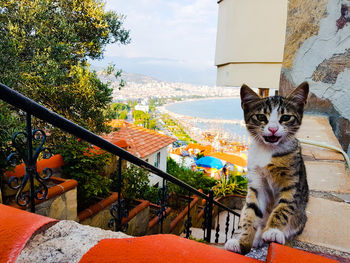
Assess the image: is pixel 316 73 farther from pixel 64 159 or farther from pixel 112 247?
pixel 64 159

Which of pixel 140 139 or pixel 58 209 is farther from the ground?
pixel 58 209

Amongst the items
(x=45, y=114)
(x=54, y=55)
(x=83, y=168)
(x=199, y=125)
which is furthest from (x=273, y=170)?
(x=199, y=125)

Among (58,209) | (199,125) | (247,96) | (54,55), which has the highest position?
(54,55)

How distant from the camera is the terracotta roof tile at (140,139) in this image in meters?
9.60

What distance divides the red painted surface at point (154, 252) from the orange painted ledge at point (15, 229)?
0.22 meters

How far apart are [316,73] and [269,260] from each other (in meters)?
1.67

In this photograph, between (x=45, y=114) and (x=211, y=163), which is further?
(x=211, y=163)

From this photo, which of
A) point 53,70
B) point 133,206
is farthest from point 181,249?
point 53,70

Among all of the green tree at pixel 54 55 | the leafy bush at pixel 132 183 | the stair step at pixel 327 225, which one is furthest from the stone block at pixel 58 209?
the green tree at pixel 54 55

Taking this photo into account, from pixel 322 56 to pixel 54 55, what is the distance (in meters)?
6.19

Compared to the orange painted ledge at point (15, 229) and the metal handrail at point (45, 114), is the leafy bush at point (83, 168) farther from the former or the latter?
the orange painted ledge at point (15, 229)

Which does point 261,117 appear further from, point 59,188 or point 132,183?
point 132,183

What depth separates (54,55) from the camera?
6.05 meters

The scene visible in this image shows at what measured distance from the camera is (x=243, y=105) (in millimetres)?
1162
